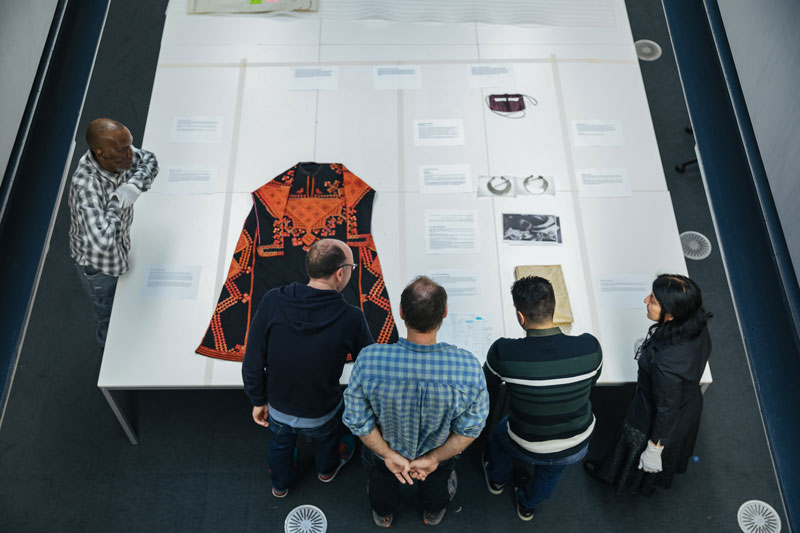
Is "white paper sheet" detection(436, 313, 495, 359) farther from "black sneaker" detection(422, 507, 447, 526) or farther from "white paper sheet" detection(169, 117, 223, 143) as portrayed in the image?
"white paper sheet" detection(169, 117, 223, 143)

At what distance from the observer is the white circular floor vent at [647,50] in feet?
15.0

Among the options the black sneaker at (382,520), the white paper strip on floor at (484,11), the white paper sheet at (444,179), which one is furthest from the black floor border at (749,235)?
the white paper strip on floor at (484,11)

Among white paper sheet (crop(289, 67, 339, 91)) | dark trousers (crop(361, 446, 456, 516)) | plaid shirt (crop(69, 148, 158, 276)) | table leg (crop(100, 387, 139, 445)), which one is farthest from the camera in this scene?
white paper sheet (crop(289, 67, 339, 91))

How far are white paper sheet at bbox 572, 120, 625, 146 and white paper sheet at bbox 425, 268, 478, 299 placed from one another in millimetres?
1002

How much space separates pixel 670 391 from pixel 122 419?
7.66 feet

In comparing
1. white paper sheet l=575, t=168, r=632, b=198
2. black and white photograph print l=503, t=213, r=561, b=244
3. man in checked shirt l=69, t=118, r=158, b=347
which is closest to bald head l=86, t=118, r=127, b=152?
man in checked shirt l=69, t=118, r=158, b=347

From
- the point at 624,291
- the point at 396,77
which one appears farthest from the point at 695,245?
the point at 396,77

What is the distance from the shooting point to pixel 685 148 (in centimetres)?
409

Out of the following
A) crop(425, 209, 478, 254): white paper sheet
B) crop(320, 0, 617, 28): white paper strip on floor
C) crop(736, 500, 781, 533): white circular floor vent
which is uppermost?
crop(320, 0, 617, 28): white paper strip on floor

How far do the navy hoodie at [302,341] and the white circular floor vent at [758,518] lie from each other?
Answer: 196 centimetres

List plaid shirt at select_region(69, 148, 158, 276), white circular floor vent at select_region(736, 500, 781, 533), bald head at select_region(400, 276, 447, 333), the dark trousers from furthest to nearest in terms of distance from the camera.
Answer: white circular floor vent at select_region(736, 500, 781, 533), plaid shirt at select_region(69, 148, 158, 276), the dark trousers, bald head at select_region(400, 276, 447, 333)

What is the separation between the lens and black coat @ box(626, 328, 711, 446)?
225 cm

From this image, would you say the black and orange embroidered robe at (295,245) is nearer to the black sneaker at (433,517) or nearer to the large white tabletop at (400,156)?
the large white tabletop at (400,156)

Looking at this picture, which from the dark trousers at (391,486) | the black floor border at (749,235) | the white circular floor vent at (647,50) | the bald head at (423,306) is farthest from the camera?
the white circular floor vent at (647,50)
